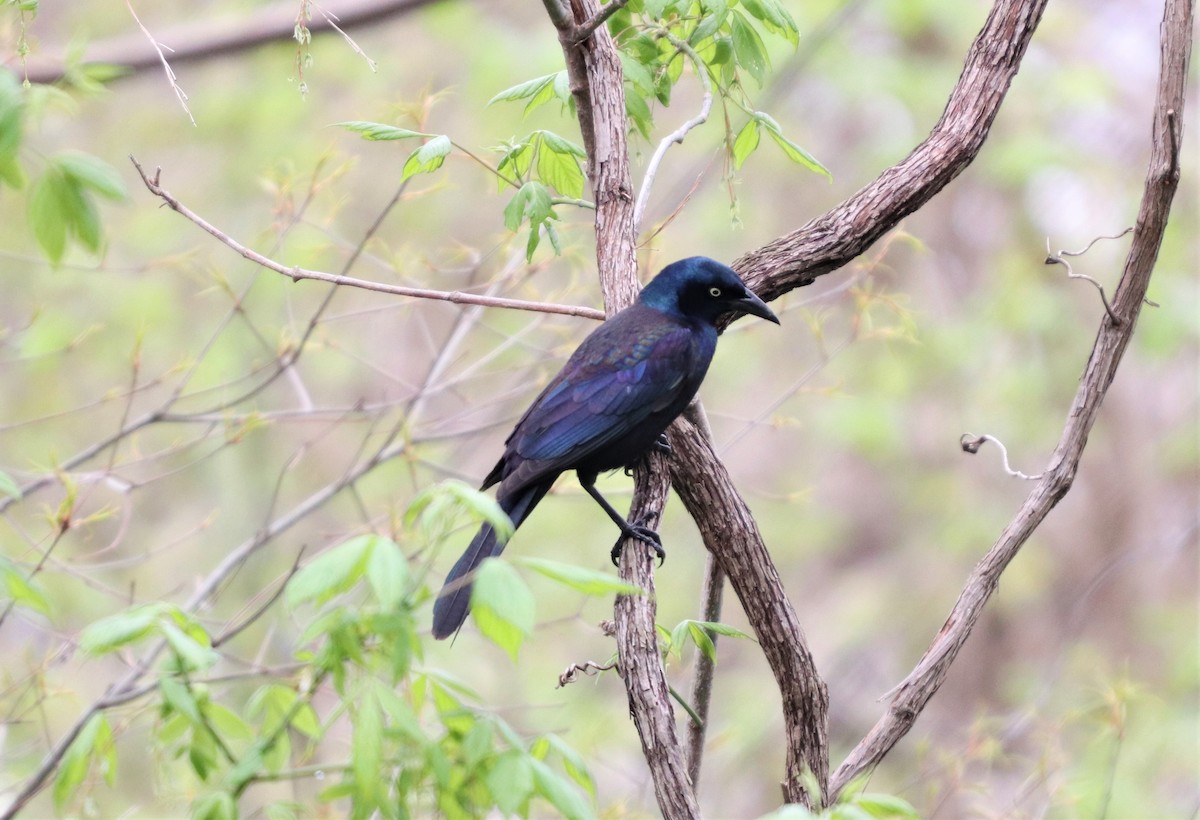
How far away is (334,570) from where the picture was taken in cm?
153

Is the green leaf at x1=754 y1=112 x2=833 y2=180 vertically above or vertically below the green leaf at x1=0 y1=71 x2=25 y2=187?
above

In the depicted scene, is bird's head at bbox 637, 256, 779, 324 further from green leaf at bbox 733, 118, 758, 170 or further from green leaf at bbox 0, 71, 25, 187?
green leaf at bbox 0, 71, 25, 187

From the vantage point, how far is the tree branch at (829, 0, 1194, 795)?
9.34 feet

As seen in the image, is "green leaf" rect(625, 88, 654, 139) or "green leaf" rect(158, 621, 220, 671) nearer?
"green leaf" rect(158, 621, 220, 671)

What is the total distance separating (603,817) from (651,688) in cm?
132

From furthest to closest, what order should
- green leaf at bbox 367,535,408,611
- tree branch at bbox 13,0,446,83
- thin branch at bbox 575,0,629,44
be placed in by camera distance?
1. tree branch at bbox 13,0,446,83
2. thin branch at bbox 575,0,629,44
3. green leaf at bbox 367,535,408,611

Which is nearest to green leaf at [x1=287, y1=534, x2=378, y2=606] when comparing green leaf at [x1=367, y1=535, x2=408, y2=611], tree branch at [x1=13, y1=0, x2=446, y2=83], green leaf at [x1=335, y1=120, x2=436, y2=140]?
green leaf at [x1=367, y1=535, x2=408, y2=611]

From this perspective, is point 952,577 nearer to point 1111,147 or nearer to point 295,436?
point 1111,147

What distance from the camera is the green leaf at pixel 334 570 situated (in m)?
1.51

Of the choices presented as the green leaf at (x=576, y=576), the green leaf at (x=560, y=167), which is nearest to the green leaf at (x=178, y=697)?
the green leaf at (x=576, y=576)

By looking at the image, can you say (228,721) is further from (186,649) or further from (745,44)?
(745,44)

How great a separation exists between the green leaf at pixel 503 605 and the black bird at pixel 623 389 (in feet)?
5.59

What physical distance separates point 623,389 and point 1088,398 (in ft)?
4.36

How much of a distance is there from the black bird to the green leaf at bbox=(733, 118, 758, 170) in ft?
1.24
